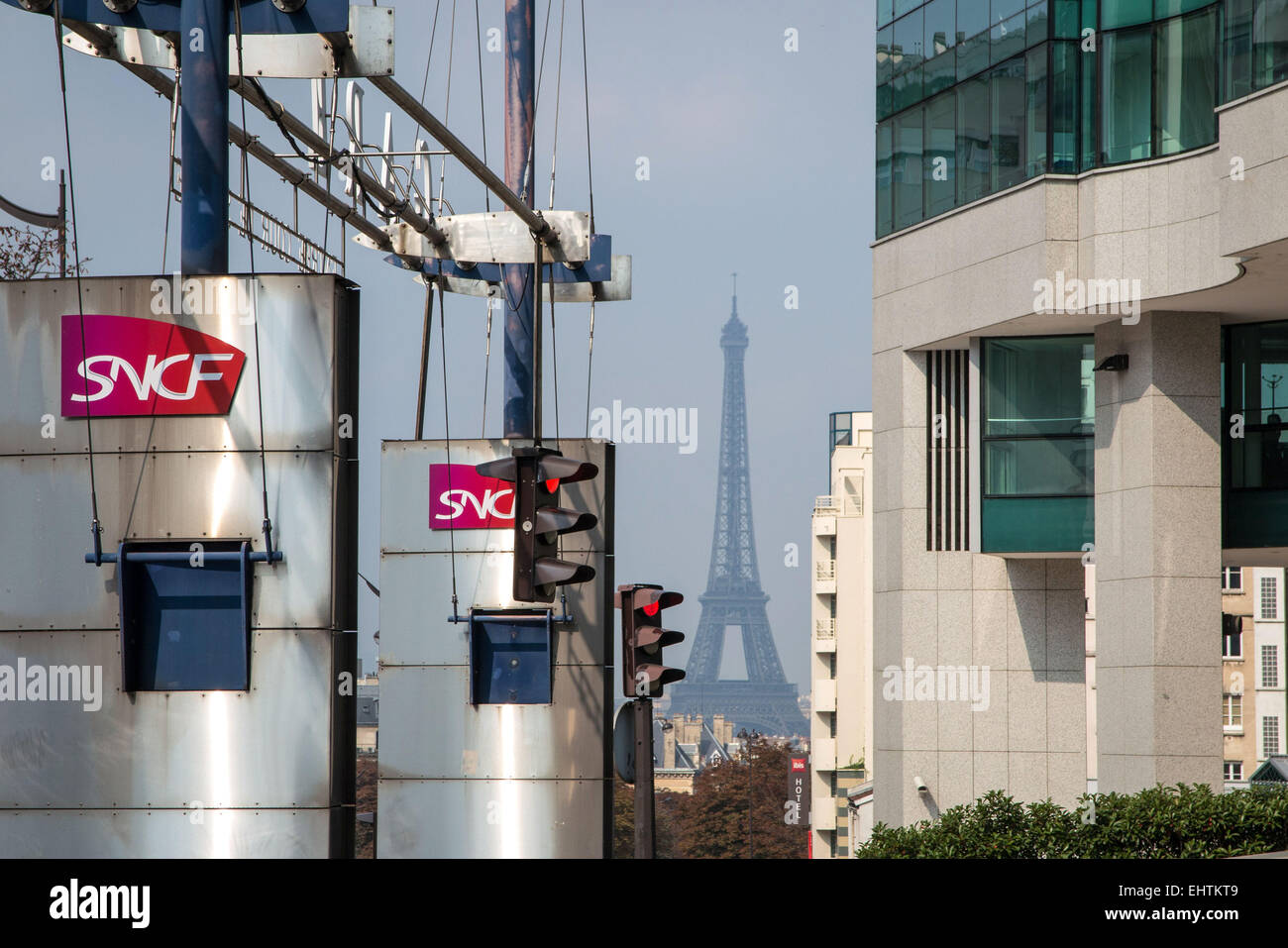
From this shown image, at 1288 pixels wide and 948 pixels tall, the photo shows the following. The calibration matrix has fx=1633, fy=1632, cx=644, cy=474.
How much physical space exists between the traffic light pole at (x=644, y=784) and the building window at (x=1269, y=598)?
80.5 metres

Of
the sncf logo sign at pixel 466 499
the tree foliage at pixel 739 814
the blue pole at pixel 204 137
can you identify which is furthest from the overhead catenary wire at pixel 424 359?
the tree foliage at pixel 739 814

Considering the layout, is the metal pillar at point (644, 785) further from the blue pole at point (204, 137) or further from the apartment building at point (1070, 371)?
the apartment building at point (1070, 371)

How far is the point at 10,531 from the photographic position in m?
9.62

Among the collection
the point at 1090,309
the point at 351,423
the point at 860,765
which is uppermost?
the point at 1090,309

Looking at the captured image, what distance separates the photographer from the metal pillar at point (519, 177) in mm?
20812

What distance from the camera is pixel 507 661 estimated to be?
1891 centimetres

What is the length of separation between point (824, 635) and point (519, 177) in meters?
76.1

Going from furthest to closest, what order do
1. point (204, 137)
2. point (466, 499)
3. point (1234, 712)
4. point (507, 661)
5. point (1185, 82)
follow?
1. point (1234, 712)
2. point (1185, 82)
3. point (466, 499)
4. point (507, 661)
5. point (204, 137)

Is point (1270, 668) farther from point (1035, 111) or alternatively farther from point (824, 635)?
point (1035, 111)

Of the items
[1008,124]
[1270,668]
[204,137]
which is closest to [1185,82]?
[1008,124]

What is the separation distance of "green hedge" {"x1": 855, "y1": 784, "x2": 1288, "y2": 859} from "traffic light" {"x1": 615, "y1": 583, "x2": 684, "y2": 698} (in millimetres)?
8693
